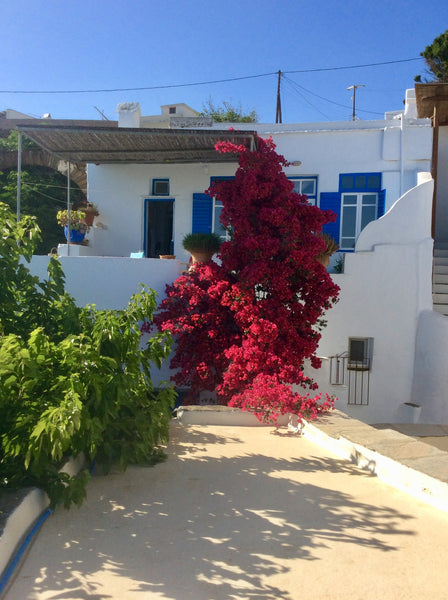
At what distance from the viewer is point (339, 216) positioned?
1173cm

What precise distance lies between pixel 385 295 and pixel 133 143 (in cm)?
562

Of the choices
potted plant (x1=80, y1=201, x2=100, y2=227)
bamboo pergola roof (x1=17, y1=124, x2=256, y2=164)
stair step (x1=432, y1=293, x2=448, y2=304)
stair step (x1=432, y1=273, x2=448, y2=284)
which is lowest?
stair step (x1=432, y1=293, x2=448, y2=304)

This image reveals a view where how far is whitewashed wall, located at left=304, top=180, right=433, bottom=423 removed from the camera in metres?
9.45

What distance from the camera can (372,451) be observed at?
4.72m

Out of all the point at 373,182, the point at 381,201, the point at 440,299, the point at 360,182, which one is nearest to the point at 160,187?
the point at 360,182

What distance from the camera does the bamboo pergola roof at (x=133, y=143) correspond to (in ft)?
29.6

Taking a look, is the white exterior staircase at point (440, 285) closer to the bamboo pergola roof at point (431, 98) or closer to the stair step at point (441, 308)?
the stair step at point (441, 308)

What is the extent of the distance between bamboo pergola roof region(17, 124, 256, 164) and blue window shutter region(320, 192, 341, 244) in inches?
89.1

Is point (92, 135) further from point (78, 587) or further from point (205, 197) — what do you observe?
point (78, 587)

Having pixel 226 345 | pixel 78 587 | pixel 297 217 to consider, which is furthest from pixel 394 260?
pixel 78 587

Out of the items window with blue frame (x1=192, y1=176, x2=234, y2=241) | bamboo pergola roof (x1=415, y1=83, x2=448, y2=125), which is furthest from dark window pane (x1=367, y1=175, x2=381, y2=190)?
window with blue frame (x1=192, y1=176, x2=234, y2=241)

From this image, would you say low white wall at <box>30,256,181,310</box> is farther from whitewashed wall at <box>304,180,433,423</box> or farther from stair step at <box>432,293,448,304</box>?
stair step at <box>432,293,448,304</box>

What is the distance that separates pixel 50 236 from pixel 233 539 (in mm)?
18596

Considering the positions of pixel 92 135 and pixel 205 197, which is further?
pixel 205 197
